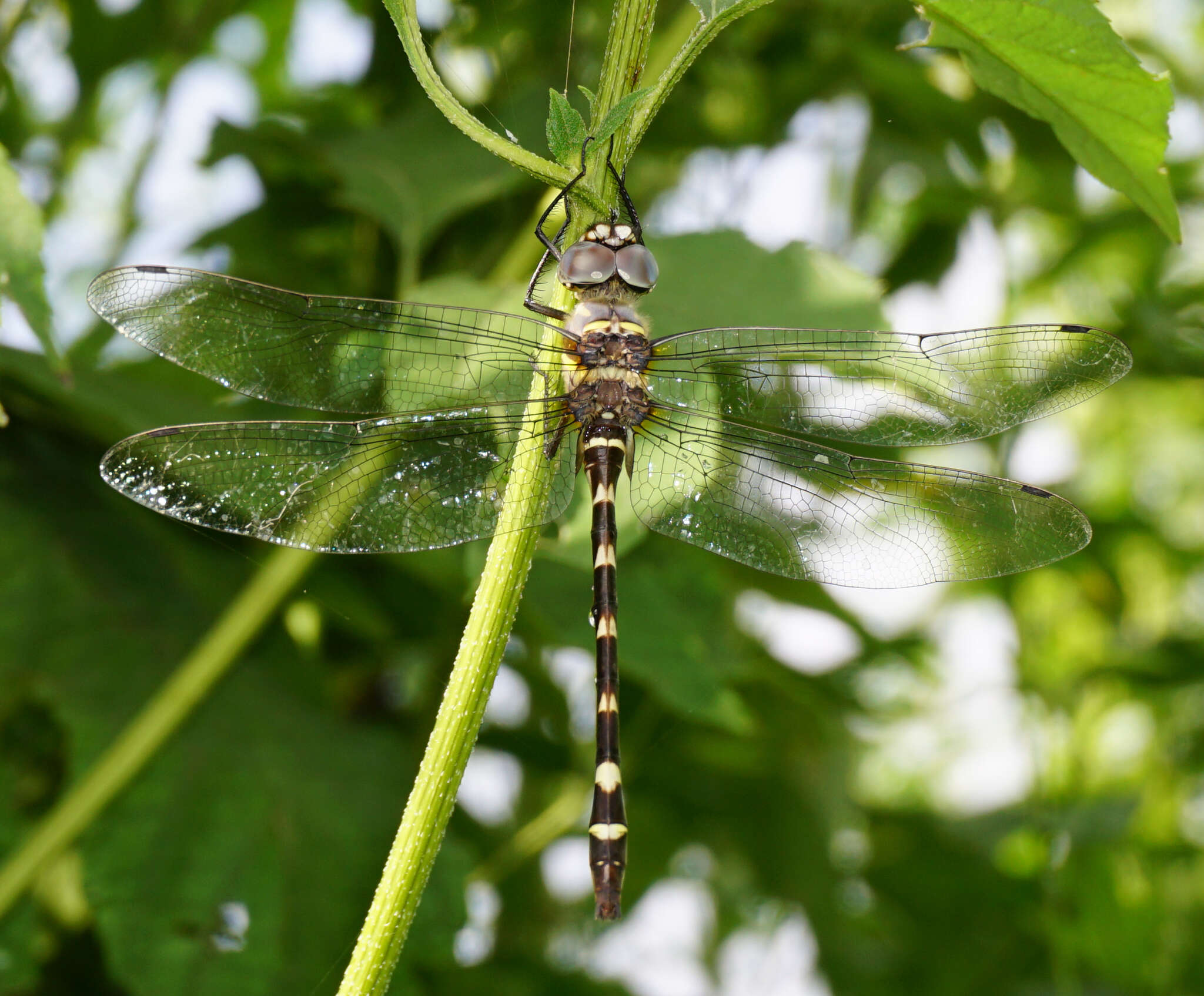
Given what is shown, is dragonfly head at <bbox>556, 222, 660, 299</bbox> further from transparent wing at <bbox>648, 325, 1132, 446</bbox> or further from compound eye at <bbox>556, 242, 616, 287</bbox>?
transparent wing at <bbox>648, 325, 1132, 446</bbox>

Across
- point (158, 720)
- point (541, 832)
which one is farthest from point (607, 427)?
point (541, 832)

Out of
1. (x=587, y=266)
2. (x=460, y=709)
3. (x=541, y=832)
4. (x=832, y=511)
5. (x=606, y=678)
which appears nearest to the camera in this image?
(x=460, y=709)

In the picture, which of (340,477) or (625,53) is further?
(340,477)

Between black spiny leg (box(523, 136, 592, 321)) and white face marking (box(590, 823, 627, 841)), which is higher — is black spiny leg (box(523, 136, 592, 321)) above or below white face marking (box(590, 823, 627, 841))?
above

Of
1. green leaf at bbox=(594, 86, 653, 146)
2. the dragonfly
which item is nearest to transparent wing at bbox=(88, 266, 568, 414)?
the dragonfly

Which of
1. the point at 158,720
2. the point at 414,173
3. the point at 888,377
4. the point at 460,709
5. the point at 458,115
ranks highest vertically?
the point at 414,173

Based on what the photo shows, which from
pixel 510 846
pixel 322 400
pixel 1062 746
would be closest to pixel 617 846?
pixel 322 400

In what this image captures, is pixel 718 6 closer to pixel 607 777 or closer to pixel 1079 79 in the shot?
pixel 1079 79
